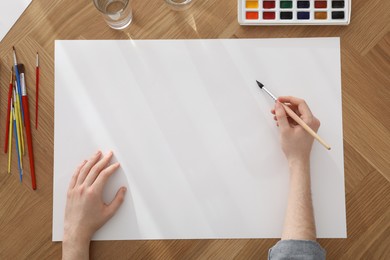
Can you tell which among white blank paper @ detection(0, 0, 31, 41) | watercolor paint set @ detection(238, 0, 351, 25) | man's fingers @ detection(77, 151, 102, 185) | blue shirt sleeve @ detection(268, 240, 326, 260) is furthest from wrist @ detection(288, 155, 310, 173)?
white blank paper @ detection(0, 0, 31, 41)

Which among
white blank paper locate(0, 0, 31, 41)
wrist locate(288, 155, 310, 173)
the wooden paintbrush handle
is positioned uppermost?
white blank paper locate(0, 0, 31, 41)

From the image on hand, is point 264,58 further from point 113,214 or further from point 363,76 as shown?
point 113,214

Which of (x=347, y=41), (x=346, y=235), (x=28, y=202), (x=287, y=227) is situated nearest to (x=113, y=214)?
(x=28, y=202)

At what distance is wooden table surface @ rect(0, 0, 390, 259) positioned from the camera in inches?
29.8

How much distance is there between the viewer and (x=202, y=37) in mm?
778

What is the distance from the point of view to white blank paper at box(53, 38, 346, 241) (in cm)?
76

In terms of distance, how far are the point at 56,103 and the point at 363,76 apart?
55cm

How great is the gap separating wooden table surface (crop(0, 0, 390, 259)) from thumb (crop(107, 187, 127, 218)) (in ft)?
0.18

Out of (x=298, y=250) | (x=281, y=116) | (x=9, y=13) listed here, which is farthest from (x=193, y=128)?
(x=9, y=13)

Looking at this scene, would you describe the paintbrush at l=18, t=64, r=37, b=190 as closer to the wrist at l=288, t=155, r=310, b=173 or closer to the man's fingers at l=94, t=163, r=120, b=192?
the man's fingers at l=94, t=163, r=120, b=192

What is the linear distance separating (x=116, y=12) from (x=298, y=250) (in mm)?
509

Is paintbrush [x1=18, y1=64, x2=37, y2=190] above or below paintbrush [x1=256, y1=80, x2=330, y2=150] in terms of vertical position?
above

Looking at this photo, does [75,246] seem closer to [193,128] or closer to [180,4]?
[193,128]

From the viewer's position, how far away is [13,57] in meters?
0.78
